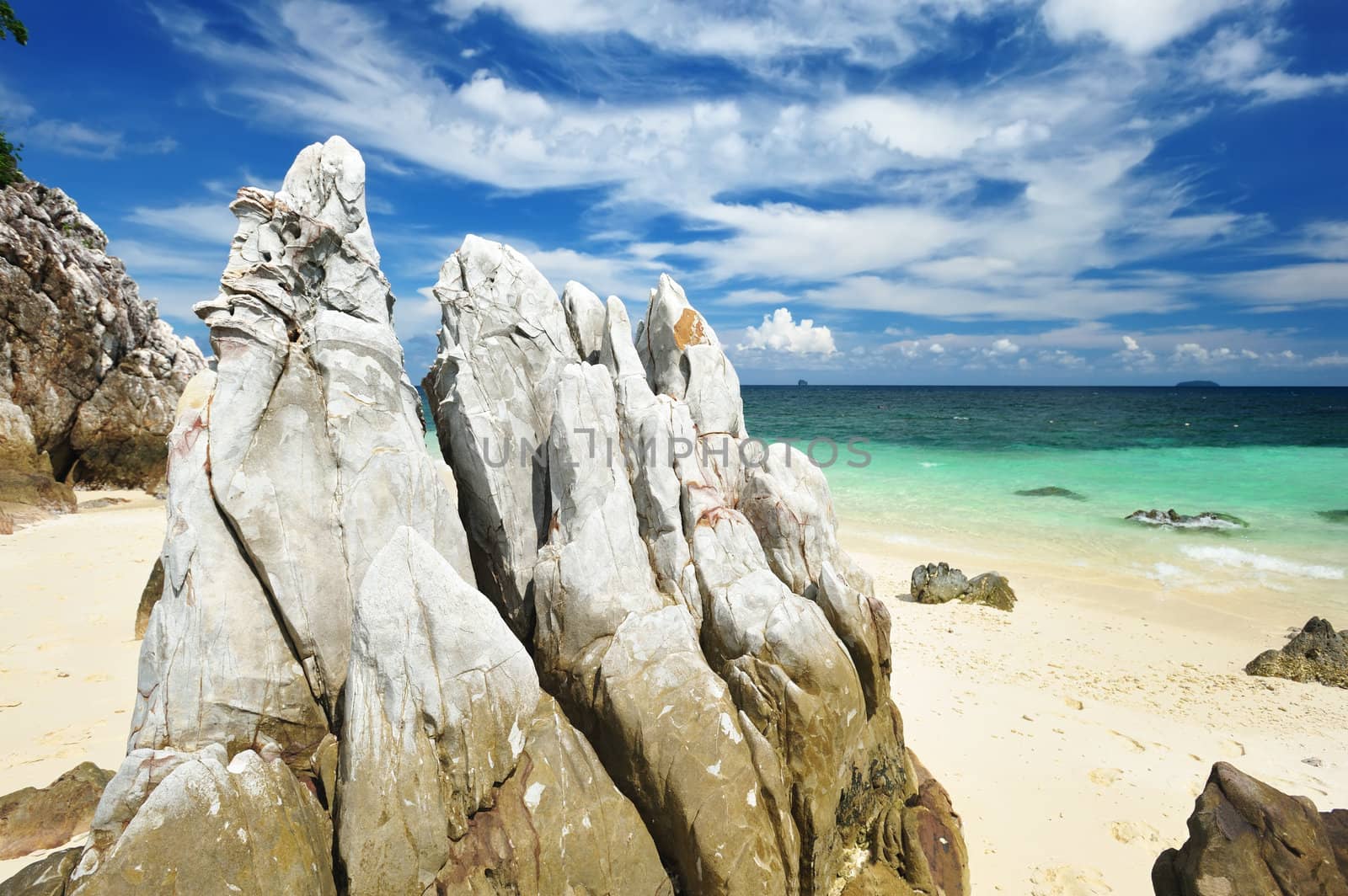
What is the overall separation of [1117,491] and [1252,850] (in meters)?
28.2

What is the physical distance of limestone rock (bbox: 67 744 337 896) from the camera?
362 centimetres

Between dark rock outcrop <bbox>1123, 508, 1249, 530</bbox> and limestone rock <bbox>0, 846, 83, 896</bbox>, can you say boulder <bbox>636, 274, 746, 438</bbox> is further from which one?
dark rock outcrop <bbox>1123, 508, 1249, 530</bbox>

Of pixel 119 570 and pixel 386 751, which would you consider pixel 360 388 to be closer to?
pixel 386 751

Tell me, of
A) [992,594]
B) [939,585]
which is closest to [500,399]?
[939,585]

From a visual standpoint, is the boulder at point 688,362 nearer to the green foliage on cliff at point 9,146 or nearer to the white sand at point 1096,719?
the white sand at point 1096,719

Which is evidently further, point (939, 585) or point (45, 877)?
point (939, 585)

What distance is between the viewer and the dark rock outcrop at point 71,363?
16547 millimetres

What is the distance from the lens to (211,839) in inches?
148

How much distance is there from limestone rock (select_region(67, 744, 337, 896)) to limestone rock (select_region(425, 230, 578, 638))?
2138mm

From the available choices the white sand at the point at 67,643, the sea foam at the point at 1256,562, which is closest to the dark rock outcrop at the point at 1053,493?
the sea foam at the point at 1256,562

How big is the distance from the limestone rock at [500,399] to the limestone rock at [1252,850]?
549cm

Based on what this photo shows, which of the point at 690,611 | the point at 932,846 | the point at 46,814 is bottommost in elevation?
the point at 932,846

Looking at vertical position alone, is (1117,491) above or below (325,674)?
below

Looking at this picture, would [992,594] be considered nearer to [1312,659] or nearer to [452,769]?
[1312,659]
